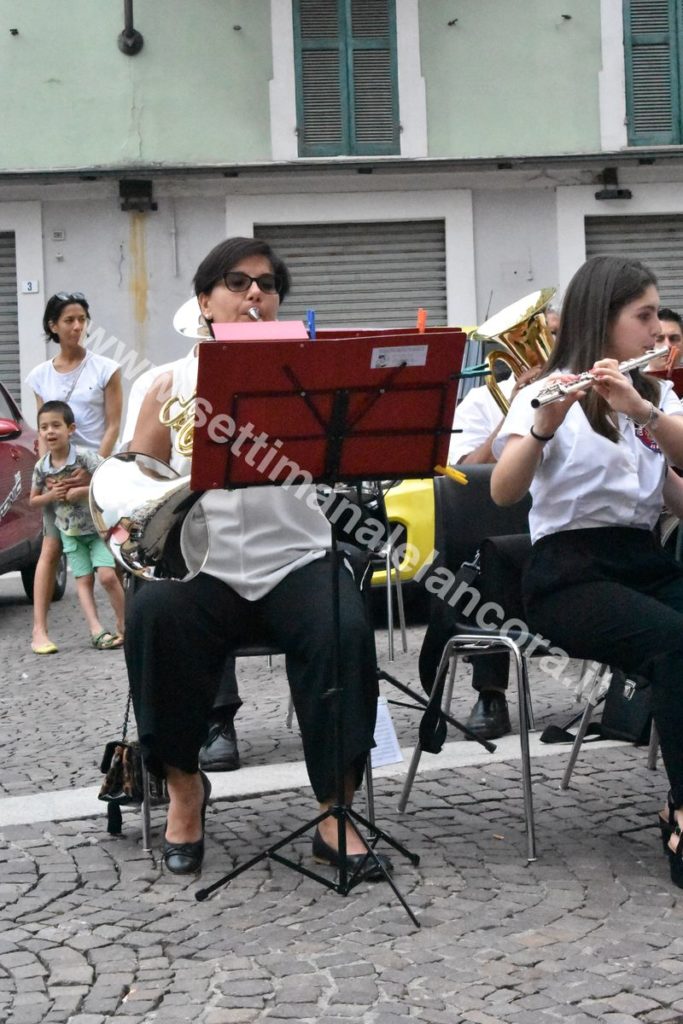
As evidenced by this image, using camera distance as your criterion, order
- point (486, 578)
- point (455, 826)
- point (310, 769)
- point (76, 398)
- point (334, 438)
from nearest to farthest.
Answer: point (334, 438) < point (310, 769) < point (455, 826) < point (486, 578) < point (76, 398)

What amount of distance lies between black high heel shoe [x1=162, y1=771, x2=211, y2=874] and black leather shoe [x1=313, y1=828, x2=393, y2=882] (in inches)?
12.7

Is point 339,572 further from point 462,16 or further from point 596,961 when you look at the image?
point 462,16

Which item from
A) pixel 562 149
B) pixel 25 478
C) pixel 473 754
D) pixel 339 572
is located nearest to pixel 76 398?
pixel 25 478

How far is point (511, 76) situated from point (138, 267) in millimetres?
4374

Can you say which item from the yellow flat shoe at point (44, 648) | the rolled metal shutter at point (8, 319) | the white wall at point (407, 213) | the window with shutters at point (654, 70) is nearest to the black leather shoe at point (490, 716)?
the yellow flat shoe at point (44, 648)

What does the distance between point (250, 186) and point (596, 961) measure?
45.6 ft

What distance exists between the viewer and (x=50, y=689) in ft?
25.1

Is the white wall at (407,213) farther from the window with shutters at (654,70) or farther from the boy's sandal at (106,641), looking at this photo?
the boy's sandal at (106,641)

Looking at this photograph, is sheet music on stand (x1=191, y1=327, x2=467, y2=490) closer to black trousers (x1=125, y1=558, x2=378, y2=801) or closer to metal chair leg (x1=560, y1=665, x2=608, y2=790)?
black trousers (x1=125, y1=558, x2=378, y2=801)

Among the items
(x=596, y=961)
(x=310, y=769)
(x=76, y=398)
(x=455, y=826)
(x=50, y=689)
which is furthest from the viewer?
(x=76, y=398)

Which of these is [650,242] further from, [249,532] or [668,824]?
[668,824]

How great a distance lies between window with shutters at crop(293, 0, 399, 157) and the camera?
17.1m

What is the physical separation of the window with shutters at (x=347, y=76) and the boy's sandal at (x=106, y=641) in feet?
30.6

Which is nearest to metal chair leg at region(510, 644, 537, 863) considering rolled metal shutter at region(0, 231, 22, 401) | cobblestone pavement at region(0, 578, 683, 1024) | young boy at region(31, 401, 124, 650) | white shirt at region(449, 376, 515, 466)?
cobblestone pavement at region(0, 578, 683, 1024)
